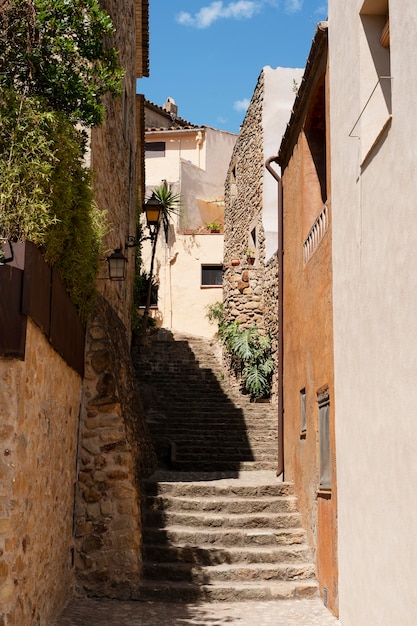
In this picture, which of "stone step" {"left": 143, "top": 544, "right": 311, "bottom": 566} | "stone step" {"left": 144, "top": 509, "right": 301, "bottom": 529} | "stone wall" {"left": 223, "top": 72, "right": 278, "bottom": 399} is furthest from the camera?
"stone wall" {"left": 223, "top": 72, "right": 278, "bottom": 399}

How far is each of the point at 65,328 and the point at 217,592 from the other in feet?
11.5

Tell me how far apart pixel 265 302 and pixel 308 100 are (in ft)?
27.7

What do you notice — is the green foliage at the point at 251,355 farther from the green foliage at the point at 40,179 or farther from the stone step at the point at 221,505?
the green foliage at the point at 40,179

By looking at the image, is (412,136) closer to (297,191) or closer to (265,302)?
(297,191)

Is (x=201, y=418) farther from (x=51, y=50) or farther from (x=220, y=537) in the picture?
(x=51, y=50)

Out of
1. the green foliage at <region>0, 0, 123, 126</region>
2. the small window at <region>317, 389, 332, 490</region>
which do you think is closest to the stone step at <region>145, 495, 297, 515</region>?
the small window at <region>317, 389, 332, 490</region>

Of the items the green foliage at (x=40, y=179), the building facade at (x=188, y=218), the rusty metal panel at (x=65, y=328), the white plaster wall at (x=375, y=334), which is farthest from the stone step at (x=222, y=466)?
the building facade at (x=188, y=218)

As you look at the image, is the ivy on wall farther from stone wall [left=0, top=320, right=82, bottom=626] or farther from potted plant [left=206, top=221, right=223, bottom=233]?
potted plant [left=206, top=221, right=223, bottom=233]

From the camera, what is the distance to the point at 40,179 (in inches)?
224

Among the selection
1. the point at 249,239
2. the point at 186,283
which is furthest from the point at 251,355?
the point at 186,283

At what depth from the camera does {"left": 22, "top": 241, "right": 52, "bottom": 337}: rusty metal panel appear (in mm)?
5078

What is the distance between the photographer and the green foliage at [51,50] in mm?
6426

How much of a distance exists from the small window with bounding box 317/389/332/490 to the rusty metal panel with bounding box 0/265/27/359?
3.89 metres

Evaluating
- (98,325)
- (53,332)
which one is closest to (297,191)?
(98,325)
